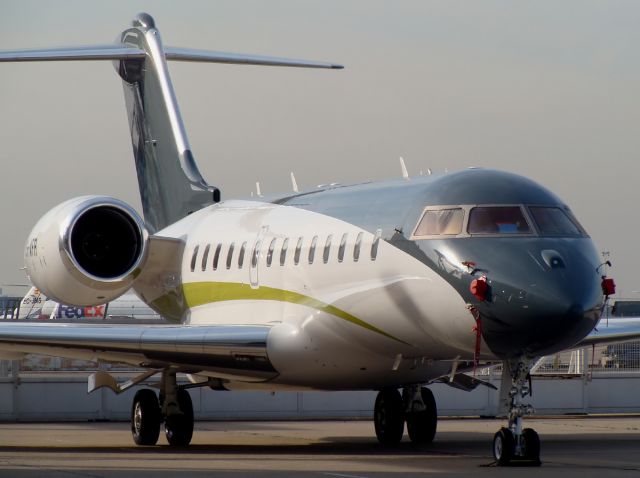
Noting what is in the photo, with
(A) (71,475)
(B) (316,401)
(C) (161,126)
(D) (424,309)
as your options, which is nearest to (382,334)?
(D) (424,309)

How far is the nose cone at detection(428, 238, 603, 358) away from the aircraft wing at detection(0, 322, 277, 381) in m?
3.94

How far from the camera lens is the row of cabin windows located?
17.7 meters

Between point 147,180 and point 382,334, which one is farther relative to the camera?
point 147,180

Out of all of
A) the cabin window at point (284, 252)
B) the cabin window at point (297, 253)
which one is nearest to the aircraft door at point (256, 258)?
the cabin window at point (284, 252)

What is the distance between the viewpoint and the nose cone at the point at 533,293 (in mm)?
14969

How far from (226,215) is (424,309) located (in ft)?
22.2

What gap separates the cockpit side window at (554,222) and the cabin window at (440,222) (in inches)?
34.2

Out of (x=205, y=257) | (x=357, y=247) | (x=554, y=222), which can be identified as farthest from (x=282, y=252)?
(x=554, y=222)

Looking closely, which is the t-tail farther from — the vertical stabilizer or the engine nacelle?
the engine nacelle

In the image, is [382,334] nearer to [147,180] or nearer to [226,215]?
[226,215]

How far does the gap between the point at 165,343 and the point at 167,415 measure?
2.27 metres

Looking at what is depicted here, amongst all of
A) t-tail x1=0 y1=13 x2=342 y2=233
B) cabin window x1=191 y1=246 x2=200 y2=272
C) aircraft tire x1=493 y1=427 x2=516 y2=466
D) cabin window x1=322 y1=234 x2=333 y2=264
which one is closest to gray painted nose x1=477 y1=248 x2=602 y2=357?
aircraft tire x1=493 y1=427 x2=516 y2=466

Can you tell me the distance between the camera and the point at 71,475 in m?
14.4

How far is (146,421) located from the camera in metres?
20.7
